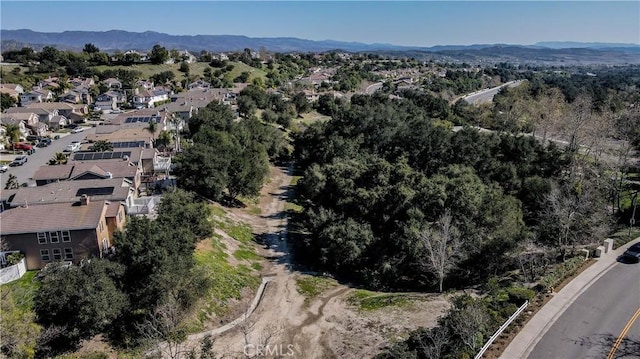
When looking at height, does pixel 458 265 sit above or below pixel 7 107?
below

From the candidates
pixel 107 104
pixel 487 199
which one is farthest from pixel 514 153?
pixel 107 104

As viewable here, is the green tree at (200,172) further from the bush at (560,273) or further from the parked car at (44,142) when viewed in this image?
the bush at (560,273)

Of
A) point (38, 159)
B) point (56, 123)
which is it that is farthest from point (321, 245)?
point (56, 123)

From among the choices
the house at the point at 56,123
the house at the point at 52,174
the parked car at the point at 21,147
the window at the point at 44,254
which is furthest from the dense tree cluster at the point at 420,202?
the house at the point at 56,123

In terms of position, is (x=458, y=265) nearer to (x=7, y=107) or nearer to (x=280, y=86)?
(x=7, y=107)

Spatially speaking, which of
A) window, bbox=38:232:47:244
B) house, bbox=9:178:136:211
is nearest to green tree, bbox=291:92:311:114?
house, bbox=9:178:136:211

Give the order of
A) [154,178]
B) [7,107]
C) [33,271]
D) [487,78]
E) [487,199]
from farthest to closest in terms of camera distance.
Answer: [487,78]
[7,107]
[154,178]
[487,199]
[33,271]
